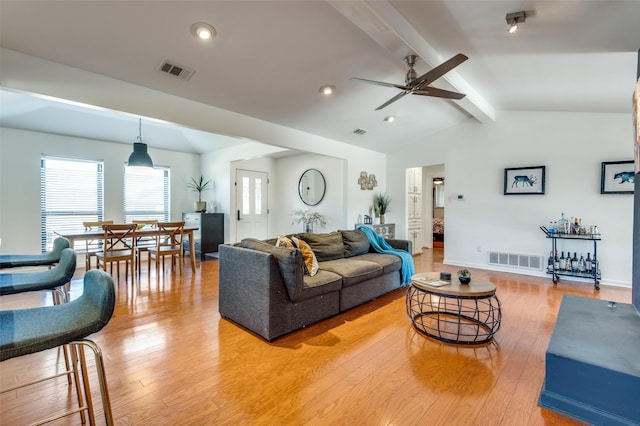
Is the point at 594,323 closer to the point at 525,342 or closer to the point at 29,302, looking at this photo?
the point at 525,342

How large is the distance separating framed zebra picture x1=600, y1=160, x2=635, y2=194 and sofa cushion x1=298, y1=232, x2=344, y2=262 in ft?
13.9

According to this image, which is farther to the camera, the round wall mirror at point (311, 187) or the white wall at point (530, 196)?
the round wall mirror at point (311, 187)

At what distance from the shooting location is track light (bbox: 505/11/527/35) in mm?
2414

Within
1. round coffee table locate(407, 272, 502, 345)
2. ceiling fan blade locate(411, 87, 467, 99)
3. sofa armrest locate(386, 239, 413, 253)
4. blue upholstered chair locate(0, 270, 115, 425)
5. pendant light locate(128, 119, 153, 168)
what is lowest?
round coffee table locate(407, 272, 502, 345)

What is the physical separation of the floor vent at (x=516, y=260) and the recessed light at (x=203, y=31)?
18.7 ft

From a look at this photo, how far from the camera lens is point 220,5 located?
2.42m

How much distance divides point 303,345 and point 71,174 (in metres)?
5.88

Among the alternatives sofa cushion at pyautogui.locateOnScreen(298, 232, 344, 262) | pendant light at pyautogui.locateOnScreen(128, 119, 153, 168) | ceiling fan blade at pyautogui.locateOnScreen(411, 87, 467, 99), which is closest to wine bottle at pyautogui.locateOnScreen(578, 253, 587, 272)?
ceiling fan blade at pyautogui.locateOnScreen(411, 87, 467, 99)

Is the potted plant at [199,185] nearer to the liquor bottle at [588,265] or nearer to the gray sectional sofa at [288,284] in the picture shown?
the gray sectional sofa at [288,284]

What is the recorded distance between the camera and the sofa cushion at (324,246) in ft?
12.4

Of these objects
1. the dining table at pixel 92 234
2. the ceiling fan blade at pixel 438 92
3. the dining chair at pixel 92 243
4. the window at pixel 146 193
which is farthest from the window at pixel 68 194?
the ceiling fan blade at pixel 438 92

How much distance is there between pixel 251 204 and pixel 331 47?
5.10m

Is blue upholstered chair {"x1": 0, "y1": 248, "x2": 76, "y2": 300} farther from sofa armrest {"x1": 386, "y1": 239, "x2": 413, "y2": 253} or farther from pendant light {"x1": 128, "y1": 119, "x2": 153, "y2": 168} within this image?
sofa armrest {"x1": 386, "y1": 239, "x2": 413, "y2": 253}

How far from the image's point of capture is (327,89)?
3930mm
